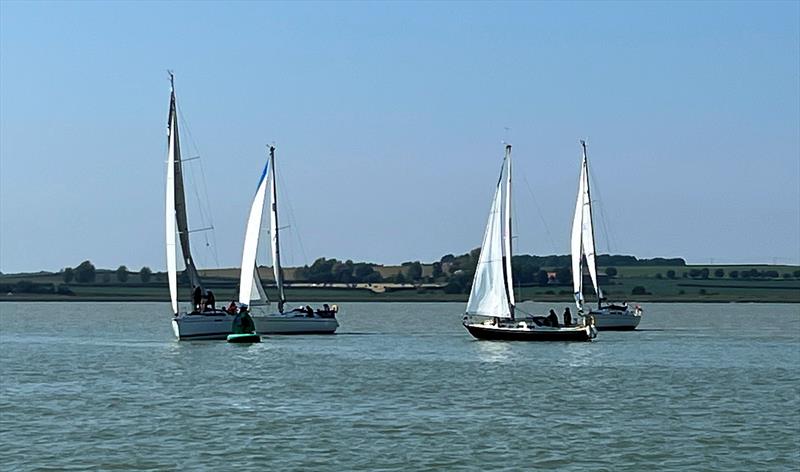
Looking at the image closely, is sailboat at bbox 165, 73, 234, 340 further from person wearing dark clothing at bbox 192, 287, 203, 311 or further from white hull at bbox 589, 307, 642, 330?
white hull at bbox 589, 307, 642, 330

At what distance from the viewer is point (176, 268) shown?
74750 millimetres

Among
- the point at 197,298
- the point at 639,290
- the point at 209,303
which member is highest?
the point at 639,290

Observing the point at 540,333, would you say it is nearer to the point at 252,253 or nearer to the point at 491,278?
the point at 491,278

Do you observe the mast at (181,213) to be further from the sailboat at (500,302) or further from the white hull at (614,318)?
the white hull at (614,318)

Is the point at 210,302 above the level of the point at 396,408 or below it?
above

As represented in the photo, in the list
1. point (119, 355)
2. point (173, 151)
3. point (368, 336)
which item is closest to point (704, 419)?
point (119, 355)

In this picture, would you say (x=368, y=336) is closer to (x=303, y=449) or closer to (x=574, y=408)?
(x=574, y=408)

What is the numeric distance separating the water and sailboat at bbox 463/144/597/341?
0.99m

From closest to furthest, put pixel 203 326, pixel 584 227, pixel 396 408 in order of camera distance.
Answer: pixel 396 408 → pixel 203 326 → pixel 584 227

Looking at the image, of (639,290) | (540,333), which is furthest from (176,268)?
(639,290)

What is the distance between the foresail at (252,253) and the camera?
82.8m

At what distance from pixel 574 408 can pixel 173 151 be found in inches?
1493

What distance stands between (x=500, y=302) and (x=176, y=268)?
15686mm

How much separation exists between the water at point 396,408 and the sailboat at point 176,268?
91 centimetres
